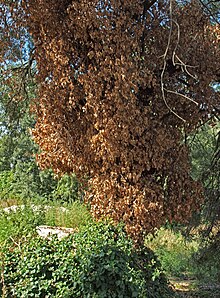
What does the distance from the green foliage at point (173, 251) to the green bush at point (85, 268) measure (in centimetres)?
182

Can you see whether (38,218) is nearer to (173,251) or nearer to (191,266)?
(191,266)

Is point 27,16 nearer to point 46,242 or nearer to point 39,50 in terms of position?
point 39,50

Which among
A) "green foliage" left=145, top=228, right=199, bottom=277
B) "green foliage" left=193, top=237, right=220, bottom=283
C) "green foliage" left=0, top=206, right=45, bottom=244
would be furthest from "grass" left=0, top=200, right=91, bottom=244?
"green foliage" left=193, top=237, right=220, bottom=283

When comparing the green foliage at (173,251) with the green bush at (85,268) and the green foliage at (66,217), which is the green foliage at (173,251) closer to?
the green foliage at (66,217)

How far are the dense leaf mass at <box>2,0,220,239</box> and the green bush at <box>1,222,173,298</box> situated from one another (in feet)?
1.13

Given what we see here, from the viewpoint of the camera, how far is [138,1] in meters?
4.90

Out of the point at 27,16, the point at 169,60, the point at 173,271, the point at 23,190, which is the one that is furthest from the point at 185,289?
the point at 23,190

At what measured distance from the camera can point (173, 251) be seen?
8375 millimetres

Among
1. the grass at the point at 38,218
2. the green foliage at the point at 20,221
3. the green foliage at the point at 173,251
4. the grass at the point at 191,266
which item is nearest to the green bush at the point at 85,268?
the grass at the point at 191,266

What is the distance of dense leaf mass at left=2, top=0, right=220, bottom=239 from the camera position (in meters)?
4.71

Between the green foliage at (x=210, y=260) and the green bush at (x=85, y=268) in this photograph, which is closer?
the green bush at (x=85, y=268)

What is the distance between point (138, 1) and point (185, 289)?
3948 millimetres

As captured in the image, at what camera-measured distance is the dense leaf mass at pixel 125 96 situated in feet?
15.5

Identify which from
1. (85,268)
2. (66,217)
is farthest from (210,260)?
(66,217)
